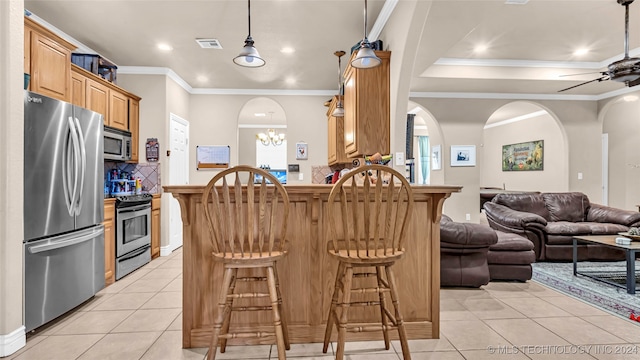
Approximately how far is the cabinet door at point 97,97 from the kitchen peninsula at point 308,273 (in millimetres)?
2545

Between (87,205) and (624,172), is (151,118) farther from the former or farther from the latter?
(624,172)

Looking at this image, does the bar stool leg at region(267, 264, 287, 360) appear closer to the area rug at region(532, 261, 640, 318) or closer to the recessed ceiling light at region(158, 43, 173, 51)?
the area rug at region(532, 261, 640, 318)

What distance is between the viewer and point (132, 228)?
3893 millimetres

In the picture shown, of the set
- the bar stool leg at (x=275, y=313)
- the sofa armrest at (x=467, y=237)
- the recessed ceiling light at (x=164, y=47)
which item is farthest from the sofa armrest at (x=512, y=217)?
the recessed ceiling light at (x=164, y=47)

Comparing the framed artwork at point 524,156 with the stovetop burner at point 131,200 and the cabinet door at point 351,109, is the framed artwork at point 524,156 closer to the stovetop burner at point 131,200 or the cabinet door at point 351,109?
the cabinet door at point 351,109

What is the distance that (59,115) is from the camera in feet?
8.09

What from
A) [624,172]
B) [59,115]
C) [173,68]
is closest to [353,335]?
[59,115]

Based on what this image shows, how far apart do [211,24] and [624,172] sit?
8.04 metres

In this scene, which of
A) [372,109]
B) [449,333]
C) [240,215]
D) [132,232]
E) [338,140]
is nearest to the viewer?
[240,215]

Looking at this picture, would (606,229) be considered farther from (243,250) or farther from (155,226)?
(155,226)

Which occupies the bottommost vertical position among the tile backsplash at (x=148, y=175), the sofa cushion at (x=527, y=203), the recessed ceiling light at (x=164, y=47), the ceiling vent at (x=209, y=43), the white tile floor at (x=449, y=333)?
the white tile floor at (x=449, y=333)

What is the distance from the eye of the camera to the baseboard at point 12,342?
1.98m

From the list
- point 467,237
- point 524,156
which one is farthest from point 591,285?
point 524,156

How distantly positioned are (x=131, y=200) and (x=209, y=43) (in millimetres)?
2061
